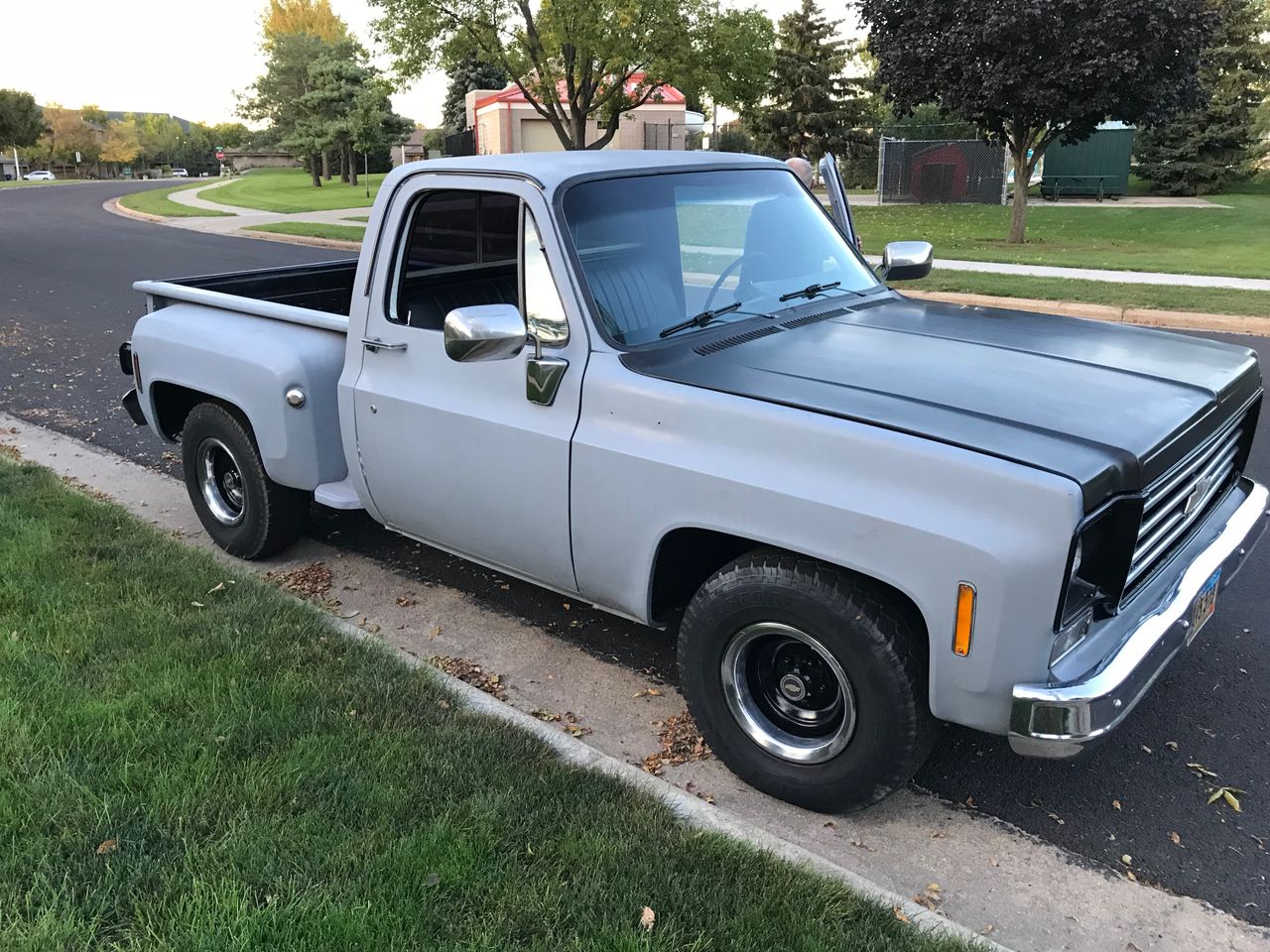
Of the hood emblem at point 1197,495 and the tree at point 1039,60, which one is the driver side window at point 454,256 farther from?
the tree at point 1039,60

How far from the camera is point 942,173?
109 ft

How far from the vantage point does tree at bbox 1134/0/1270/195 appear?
34094mm

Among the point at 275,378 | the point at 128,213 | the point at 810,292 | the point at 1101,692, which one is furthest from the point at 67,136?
the point at 1101,692

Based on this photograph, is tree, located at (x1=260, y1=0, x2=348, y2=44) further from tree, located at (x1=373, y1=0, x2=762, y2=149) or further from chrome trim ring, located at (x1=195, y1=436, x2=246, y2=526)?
chrome trim ring, located at (x1=195, y1=436, x2=246, y2=526)

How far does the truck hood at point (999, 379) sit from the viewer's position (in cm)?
275

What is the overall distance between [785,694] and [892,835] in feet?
1.71

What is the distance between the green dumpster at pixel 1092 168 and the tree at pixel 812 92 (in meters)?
11.0

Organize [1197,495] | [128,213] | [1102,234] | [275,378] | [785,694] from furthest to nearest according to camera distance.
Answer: [128,213] < [1102,234] < [275,378] < [1197,495] < [785,694]

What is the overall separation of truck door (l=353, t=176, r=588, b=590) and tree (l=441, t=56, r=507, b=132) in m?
54.7

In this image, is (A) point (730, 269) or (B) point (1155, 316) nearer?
(A) point (730, 269)

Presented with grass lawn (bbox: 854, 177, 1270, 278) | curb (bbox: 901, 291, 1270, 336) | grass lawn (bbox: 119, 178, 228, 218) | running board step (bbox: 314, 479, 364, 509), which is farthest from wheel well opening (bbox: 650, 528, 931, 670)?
grass lawn (bbox: 119, 178, 228, 218)

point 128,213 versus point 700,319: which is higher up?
point 700,319

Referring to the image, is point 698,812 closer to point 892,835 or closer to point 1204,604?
point 892,835

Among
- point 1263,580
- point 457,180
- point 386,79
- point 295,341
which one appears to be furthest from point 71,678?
point 386,79
